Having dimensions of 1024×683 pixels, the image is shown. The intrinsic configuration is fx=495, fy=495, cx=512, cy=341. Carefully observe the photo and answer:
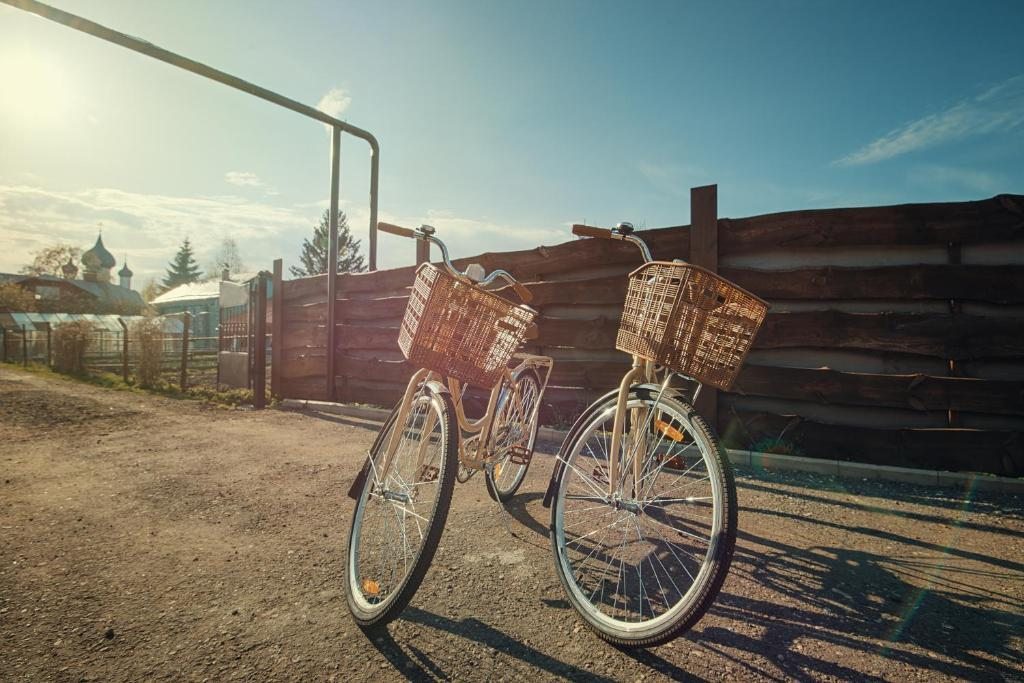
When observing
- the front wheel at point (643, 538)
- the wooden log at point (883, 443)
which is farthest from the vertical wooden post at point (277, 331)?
the wooden log at point (883, 443)

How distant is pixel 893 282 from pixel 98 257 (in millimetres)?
106791

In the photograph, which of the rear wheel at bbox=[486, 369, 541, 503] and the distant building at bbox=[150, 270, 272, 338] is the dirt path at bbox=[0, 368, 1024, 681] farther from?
the distant building at bbox=[150, 270, 272, 338]

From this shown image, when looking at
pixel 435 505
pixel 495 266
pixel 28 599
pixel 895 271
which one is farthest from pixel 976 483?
pixel 28 599

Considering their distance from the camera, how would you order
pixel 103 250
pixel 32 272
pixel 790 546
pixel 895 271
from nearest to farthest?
pixel 790 546 → pixel 895 271 → pixel 32 272 → pixel 103 250

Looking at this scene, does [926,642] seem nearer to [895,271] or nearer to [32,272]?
[895,271]

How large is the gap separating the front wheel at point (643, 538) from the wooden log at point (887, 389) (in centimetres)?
186

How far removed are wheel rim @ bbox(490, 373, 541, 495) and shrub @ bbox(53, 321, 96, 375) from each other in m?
15.2

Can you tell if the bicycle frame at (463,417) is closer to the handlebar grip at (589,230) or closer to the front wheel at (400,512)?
the front wheel at (400,512)

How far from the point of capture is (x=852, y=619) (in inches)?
80.7

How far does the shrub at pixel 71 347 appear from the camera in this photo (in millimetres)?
13602

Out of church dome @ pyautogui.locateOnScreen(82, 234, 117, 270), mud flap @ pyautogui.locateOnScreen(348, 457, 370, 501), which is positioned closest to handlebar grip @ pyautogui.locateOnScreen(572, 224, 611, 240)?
mud flap @ pyautogui.locateOnScreen(348, 457, 370, 501)

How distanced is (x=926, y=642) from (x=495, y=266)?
5026mm

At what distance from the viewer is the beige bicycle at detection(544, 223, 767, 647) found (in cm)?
171

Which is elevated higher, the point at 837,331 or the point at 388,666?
the point at 837,331
